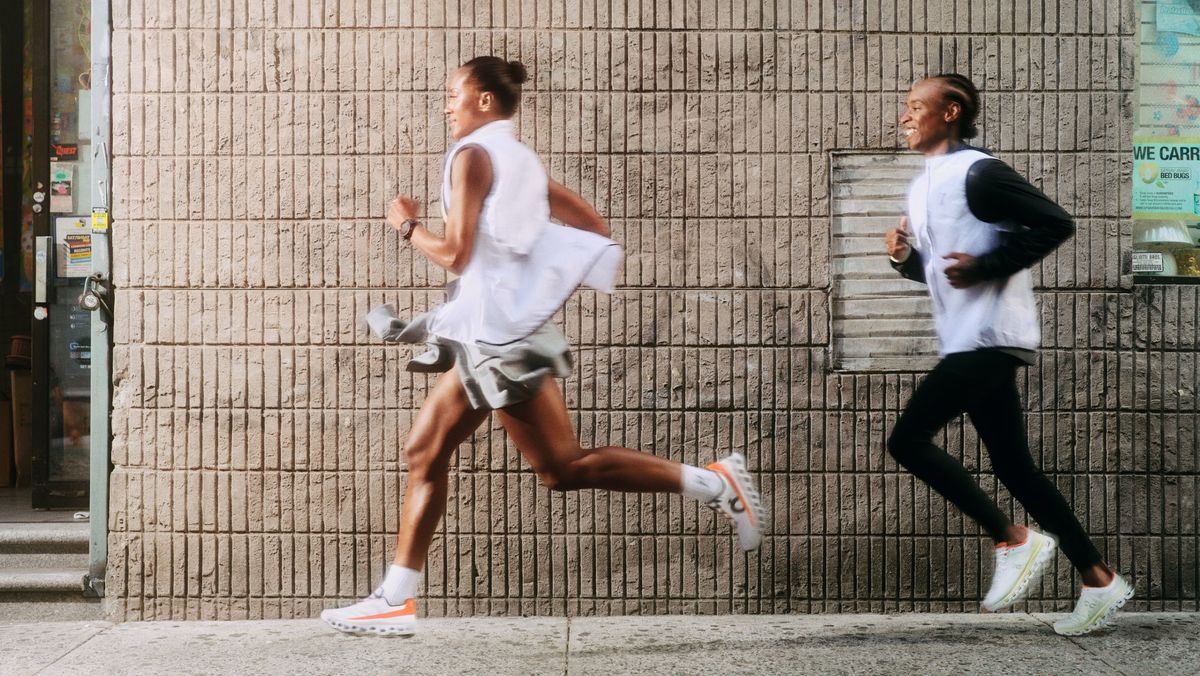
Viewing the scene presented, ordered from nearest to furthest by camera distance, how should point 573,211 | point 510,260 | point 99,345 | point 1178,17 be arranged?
point 510,260
point 573,211
point 99,345
point 1178,17

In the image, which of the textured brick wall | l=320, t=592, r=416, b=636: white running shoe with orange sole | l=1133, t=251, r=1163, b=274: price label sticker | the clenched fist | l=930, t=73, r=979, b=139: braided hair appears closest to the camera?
l=320, t=592, r=416, b=636: white running shoe with orange sole

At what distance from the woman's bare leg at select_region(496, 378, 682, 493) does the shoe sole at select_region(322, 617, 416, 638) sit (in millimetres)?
709

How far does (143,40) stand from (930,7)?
3.27m

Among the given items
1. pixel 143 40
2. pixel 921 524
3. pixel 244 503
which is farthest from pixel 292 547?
pixel 921 524

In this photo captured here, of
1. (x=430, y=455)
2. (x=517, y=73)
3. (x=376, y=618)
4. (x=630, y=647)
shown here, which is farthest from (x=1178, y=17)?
(x=376, y=618)

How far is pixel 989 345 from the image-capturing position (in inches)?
163

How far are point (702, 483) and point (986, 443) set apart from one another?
1072mm

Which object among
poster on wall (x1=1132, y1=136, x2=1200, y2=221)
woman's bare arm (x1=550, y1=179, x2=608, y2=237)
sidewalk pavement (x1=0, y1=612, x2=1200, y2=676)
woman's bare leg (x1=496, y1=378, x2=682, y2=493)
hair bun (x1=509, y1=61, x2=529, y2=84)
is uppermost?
hair bun (x1=509, y1=61, x2=529, y2=84)

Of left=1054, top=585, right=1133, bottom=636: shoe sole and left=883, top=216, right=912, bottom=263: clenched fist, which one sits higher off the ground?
left=883, top=216, right=912, bottom=263: clenched fist

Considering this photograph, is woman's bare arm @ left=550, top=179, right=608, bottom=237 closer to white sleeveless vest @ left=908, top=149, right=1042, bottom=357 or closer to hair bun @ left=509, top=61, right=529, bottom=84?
hair bun @ left=509, top=61, right=529, bottom=84

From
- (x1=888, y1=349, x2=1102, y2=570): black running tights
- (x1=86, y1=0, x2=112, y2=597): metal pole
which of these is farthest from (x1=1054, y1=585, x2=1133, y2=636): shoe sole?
(x1=86, y1=0, x2=112, y2=597): metal pole

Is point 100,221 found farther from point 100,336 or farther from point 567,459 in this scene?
point 567,459

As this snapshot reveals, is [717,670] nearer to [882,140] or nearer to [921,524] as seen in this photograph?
[921,524]

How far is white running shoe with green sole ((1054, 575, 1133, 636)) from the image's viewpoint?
4.29m
